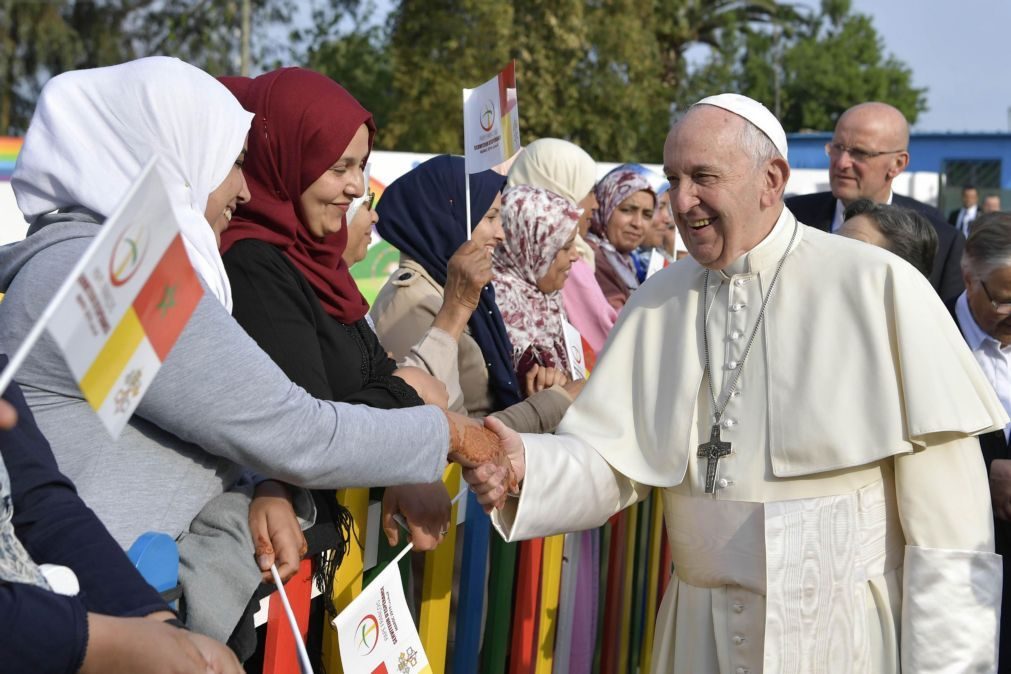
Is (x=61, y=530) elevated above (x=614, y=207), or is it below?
below

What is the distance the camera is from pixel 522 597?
3.64m

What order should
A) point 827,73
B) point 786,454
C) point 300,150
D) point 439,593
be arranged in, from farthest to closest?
1. point 827,73
2. point 439,593
3. point 300,150
4. point 786,454

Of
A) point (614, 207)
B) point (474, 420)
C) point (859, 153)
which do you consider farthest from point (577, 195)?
point (474, 420)

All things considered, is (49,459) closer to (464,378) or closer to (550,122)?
(464,378)

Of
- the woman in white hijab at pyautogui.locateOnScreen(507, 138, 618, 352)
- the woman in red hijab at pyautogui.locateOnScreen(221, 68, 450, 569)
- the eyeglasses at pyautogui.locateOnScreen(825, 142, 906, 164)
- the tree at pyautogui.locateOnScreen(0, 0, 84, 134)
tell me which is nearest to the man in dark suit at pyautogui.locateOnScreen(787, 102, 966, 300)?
the eyeglasses at pyautogui.locateOnScreen(825, 142, 906, 164)

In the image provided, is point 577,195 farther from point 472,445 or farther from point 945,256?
point 472,445

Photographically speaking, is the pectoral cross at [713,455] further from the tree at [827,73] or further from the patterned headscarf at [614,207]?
the tree at [827,73]

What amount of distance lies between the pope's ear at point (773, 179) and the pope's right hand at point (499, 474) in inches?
35.5

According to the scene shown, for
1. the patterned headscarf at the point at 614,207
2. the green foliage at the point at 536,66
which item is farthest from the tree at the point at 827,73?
the patterned headscarf at the point at 614,207

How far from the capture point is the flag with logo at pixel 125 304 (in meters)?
1.38

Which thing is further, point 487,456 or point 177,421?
point 487,456

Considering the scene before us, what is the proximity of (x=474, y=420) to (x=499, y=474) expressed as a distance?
151 mm

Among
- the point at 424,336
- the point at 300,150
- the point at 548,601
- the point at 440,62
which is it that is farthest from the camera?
the point at 440,62

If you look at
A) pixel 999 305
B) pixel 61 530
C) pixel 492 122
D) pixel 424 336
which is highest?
pixel 492 122
